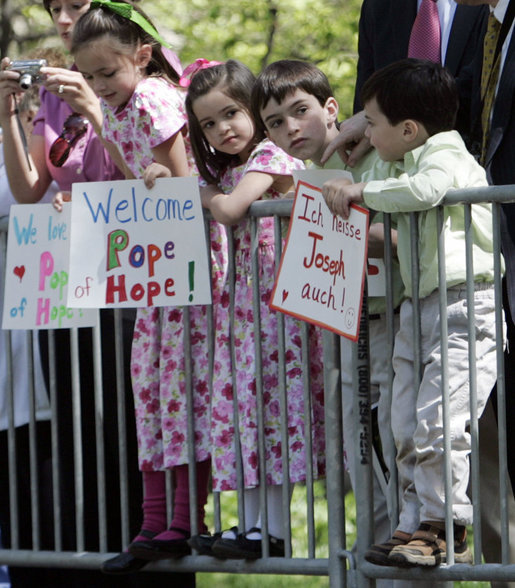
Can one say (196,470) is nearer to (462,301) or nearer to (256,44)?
(462,301)

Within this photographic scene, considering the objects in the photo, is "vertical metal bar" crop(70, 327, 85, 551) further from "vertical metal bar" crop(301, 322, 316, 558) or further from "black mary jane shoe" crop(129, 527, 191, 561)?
"vertical metal bar" crop(301, 322, 316, 558)

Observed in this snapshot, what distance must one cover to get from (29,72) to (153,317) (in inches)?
43.5

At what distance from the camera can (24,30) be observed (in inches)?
595

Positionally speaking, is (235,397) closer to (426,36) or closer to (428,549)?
(428,549)

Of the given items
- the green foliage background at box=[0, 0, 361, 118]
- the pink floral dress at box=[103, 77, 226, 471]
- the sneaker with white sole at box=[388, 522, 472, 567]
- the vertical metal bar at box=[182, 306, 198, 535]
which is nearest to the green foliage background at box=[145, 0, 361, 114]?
the green foliage background at box=[0, 0, 361, 118]

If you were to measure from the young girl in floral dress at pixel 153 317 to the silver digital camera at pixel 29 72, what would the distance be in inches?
8.4

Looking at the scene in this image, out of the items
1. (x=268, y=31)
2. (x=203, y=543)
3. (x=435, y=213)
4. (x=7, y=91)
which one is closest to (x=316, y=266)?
(x=435, y=213)

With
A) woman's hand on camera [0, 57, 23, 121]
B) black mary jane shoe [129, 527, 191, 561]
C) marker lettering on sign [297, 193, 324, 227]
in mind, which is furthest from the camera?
woman's hand on camera [0, 57, 23, 121]

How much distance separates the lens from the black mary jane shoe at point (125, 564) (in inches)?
183

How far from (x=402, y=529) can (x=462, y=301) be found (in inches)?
29.1

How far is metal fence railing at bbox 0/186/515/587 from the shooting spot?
4.05m

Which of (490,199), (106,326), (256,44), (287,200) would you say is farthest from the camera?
(256,44)

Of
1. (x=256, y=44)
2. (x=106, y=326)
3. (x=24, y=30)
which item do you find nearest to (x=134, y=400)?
(x=106, y=326)

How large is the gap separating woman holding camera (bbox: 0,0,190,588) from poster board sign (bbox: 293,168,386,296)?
3.35 feet
